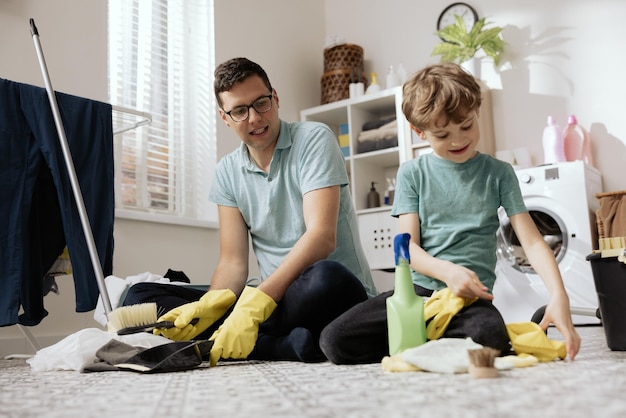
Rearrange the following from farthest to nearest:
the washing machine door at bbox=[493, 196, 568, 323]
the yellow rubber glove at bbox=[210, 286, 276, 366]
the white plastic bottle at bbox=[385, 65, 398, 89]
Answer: the white plastic bottle at bbox=[385, 65, 398, 89] < the washing machine door at bbox=[493, 196, 568, 323] < the yellow rubber glove at bbox=[210, 286, 276, 366]

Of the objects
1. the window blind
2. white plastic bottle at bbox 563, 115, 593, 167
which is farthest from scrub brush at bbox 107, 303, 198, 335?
white plastic bottle at bbox 563, 115, 593, 167

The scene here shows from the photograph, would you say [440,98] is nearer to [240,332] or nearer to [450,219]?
[450,219]

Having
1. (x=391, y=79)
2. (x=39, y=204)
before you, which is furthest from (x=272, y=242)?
(x=391, y=79)

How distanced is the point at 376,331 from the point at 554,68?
9.15 feet

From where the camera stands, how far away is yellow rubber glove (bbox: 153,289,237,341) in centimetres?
152

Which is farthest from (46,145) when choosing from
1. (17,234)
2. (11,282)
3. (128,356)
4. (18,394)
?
(18,394)

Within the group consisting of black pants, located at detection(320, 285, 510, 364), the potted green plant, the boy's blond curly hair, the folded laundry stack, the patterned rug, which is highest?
the potted green plant

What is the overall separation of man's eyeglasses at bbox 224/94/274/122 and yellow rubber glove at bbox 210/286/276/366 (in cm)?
52

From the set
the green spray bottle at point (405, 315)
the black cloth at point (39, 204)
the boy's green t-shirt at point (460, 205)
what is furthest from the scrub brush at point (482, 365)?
the black cloth at point (39, 204)

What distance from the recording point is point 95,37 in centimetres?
291

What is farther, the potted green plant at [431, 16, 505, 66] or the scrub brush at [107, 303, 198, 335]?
the potted green plant at [431, 16, 505, 66]

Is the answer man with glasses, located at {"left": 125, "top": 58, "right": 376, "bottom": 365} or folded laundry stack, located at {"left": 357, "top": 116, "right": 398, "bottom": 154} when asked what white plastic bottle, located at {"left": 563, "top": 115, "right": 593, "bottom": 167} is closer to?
folded laundry stack, located at {"left": 357, "top": 116, "right": 398, "bottom": 154}

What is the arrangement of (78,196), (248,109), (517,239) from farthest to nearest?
(517,239) < (78,196) < (248,109)

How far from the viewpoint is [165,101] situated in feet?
11.1
